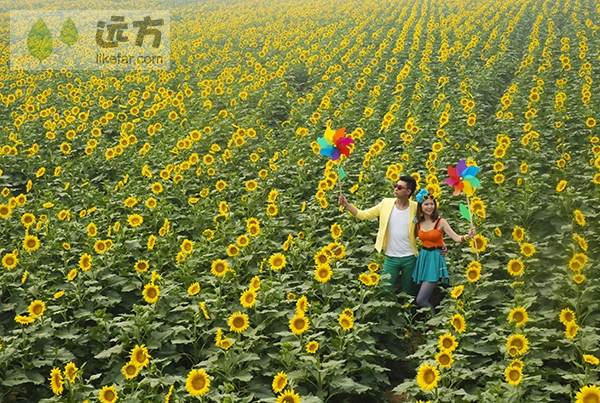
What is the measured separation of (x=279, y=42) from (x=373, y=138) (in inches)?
432

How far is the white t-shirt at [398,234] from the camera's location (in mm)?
6465

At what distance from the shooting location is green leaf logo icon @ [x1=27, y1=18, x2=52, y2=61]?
21.1 metres

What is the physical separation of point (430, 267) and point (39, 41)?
21534 mm

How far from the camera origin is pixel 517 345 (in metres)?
4.75

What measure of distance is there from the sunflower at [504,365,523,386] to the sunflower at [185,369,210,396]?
2.19 meters

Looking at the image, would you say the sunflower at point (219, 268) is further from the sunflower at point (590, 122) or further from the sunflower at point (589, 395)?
the sunflower at point (590, 122)

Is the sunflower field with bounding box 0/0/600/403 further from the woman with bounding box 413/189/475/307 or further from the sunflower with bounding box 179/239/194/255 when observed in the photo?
the woman with bounding box 413/189/475/307

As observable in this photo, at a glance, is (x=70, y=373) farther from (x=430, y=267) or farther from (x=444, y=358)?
(x=430, y=267)

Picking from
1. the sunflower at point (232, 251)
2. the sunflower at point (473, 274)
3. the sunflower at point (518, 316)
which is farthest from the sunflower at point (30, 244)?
the sunflower at point (518, 316)

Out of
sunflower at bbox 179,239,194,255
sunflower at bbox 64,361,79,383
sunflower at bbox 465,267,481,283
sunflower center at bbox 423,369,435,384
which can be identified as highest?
sunflower at bbox 465,267,481,283

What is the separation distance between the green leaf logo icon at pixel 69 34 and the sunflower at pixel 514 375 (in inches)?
895

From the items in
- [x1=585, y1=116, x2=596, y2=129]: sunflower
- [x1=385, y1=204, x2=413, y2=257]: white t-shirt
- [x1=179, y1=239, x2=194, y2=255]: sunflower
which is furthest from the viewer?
[x1=585, y1=116, x2=596, y2=129]: sunflower

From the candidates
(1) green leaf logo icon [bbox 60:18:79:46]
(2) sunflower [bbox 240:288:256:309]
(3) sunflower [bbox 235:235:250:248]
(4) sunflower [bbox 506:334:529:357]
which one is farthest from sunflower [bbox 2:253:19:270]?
(1) green leaf logo icon [bbox 60:18:79:46]

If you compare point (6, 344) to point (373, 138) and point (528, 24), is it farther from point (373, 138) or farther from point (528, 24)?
point (528, 24)
